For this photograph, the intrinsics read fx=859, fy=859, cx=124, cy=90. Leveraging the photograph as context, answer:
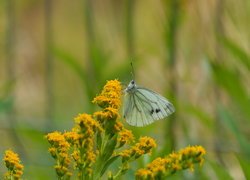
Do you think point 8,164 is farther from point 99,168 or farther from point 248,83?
point 248,83

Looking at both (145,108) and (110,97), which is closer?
(110,97)

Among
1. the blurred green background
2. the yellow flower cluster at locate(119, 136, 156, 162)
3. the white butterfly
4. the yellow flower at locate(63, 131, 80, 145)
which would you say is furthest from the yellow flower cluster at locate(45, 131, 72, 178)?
the blurred green background

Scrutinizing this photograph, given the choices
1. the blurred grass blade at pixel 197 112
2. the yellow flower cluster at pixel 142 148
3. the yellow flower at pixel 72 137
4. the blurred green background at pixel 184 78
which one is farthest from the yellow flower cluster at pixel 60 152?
the blurred grass blade at pixel 197 112

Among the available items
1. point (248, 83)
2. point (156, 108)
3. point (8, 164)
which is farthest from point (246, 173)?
point (248, 83)

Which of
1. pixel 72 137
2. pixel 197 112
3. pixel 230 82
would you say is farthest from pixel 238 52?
pixel 72 137

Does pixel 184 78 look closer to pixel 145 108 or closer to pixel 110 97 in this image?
pixel 145 108

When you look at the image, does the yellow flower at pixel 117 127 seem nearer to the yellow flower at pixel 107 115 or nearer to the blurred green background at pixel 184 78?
the yellow flower at pixel 107 115

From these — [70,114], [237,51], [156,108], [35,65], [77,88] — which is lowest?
[156,108]
